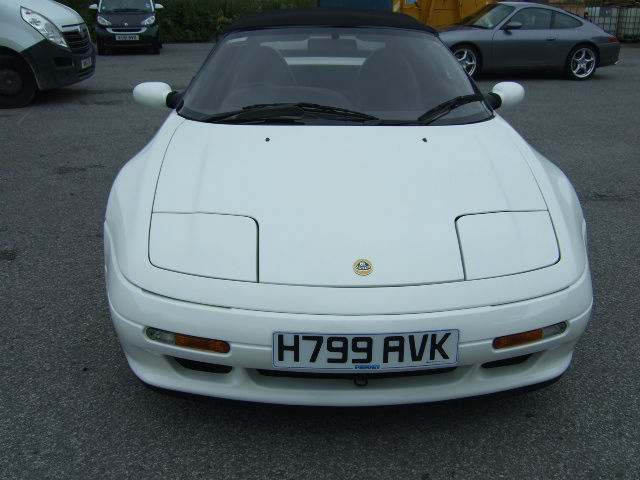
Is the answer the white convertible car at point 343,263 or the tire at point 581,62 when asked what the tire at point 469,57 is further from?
the white convertible car at point 343,263

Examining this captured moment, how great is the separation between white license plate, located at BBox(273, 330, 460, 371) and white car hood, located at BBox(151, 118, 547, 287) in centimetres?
18

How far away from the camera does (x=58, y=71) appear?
8.08 m

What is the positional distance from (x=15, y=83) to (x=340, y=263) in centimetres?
738

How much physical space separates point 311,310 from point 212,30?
733 inches

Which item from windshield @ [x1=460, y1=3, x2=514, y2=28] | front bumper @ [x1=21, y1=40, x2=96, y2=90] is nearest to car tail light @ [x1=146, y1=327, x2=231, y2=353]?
front bumper @ [x1=21, y1=40, x2=96, y2=90]

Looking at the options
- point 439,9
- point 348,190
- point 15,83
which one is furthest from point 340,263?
point 439,9

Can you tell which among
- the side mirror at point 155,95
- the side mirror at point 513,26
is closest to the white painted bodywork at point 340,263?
the side mirror at point 155,95

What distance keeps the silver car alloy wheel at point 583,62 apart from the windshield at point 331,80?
28.0ft

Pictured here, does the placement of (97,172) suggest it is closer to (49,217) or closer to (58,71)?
(49,217)

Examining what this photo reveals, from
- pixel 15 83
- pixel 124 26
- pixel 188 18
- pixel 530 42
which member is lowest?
pixel 188 18

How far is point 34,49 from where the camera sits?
7.81m

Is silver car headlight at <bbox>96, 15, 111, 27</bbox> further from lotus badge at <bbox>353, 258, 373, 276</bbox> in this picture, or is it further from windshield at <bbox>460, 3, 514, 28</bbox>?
lotus badge at <bbox>353, 258, 373, 276</bbox>

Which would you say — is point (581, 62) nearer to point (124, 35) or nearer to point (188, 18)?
point (124, 35)

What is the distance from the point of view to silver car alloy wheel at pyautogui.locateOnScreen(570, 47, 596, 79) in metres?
10.9
